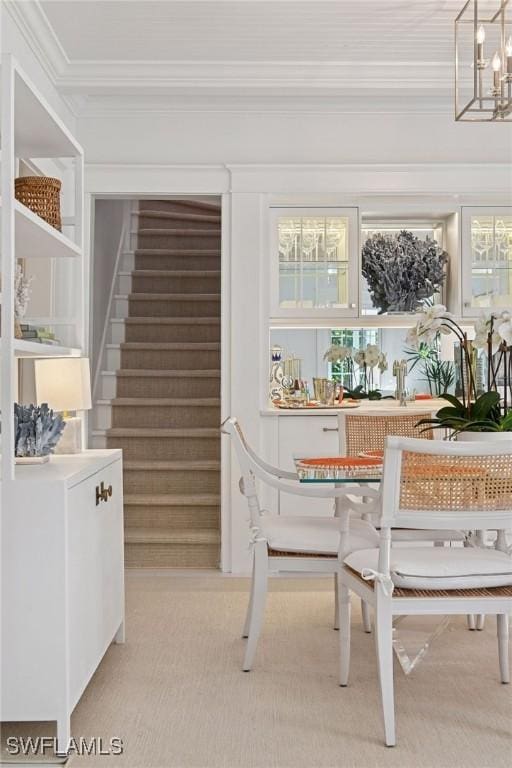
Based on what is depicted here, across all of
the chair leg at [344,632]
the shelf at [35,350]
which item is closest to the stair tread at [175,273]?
the shelf at [35,350]

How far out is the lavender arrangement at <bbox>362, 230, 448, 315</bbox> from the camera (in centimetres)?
557

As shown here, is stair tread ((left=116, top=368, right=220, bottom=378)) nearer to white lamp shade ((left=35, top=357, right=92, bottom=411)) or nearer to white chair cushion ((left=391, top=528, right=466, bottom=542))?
white chair cushion ((left=391, top=528, right=466, bottom=542))

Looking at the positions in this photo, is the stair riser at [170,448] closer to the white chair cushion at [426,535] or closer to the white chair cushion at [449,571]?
the white chair cushion at [426,535]

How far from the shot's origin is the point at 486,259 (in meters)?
5.43

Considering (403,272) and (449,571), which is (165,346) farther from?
(449,571)

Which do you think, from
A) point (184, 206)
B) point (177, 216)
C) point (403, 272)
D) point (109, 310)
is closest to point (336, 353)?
point (403, 272)

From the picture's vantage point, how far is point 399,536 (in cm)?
382

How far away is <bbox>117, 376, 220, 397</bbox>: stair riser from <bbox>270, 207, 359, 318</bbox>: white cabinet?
1404 mm

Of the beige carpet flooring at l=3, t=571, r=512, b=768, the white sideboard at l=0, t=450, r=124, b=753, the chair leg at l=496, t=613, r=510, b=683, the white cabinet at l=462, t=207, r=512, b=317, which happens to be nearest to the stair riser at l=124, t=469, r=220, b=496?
the beige carpet flooring at l=3, t=571, r=512, b=768

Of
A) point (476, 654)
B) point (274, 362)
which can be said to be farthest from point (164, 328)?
point (476, 654)

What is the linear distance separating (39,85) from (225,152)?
124 centimetres

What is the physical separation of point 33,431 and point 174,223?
16.7 ft

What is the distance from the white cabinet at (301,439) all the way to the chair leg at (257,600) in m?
1.79

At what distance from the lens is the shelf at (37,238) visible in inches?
110
